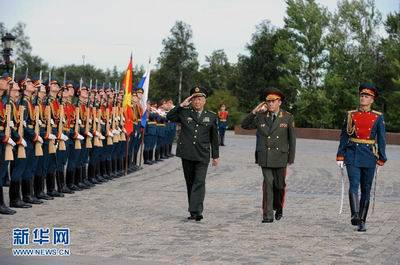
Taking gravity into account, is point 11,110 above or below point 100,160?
above

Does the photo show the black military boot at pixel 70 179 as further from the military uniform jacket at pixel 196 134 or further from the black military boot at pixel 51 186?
the military uniform jacket at pixel 196 134

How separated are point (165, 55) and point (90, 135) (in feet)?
241

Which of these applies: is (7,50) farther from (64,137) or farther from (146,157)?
(64,137)

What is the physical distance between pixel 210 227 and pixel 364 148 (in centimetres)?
225

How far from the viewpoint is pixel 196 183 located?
11078 millimetres

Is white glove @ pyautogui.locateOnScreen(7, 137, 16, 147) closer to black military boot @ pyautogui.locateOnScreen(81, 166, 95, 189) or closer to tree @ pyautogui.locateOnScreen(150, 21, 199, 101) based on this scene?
black military boot @ pyautogui.locateOnScreen(81, 166, 95, 189)

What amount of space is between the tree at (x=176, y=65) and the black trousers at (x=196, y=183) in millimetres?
73830

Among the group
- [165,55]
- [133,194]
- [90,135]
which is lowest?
[133,194]

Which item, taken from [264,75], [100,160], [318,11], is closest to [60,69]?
[264,75]

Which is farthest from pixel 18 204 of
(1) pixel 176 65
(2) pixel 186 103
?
(1) pixel 176 65

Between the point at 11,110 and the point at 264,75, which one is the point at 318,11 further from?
the point at 11,110

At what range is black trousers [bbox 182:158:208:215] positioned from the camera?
1090cm

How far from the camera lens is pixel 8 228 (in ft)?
31.5

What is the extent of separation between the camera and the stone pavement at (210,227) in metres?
8.15
